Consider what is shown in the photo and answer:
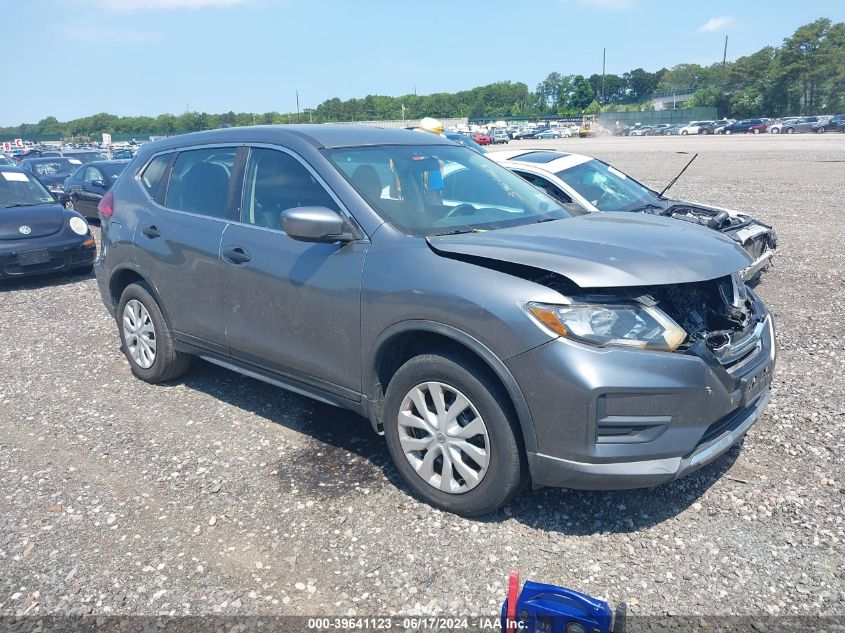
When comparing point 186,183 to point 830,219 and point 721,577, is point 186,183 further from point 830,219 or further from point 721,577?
point 830,219

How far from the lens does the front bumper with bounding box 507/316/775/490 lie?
9.75ft

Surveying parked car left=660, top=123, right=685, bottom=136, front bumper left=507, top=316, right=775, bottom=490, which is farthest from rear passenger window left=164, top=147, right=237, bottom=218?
parked car left=660, top=123, right=685, bottom=136

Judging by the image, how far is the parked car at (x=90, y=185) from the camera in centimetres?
1472

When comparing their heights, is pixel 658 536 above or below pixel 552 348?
below

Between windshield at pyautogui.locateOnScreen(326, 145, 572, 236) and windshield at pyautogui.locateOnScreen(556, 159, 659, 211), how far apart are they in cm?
346

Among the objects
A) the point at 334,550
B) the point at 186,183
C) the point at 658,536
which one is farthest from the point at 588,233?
the point at 186,183

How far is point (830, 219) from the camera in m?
12.5

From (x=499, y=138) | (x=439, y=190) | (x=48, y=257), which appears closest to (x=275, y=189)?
(x=439, y=190)

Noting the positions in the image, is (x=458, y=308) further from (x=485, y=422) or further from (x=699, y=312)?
(x=699, y=312)

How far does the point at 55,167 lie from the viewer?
1952cm

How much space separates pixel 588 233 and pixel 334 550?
208 cm

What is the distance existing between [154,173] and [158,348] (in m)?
1.35

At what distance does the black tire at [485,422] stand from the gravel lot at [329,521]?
0.48 ft

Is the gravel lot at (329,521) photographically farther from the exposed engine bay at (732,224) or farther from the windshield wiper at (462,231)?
the exposed engine bay at (732,224)
